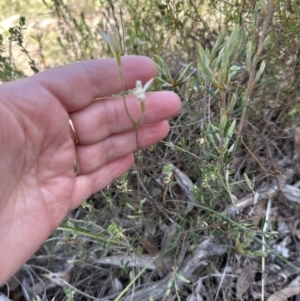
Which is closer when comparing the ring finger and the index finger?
the index finger

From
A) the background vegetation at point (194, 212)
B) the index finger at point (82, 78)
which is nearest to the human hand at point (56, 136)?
the index finger at point (82, 78)

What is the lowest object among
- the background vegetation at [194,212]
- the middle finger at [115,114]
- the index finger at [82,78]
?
the background vegetation at [194,212]

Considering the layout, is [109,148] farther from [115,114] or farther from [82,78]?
[82,78]

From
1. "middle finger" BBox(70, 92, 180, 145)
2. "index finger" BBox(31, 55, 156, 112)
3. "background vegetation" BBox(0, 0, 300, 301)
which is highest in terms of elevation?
"index finger" BBox(31, 55, 156, 112)

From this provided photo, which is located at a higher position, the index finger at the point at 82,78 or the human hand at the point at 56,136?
the index finger at the point at 82,78

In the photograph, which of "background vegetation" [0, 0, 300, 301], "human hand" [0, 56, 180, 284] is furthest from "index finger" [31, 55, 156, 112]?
"background vegetation" [0, 0, 300, 301]

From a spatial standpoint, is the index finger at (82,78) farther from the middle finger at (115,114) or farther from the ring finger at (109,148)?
the ring finger at (109,148)

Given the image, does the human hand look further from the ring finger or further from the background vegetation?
the background vegetation

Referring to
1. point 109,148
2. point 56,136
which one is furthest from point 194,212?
point 56,136
